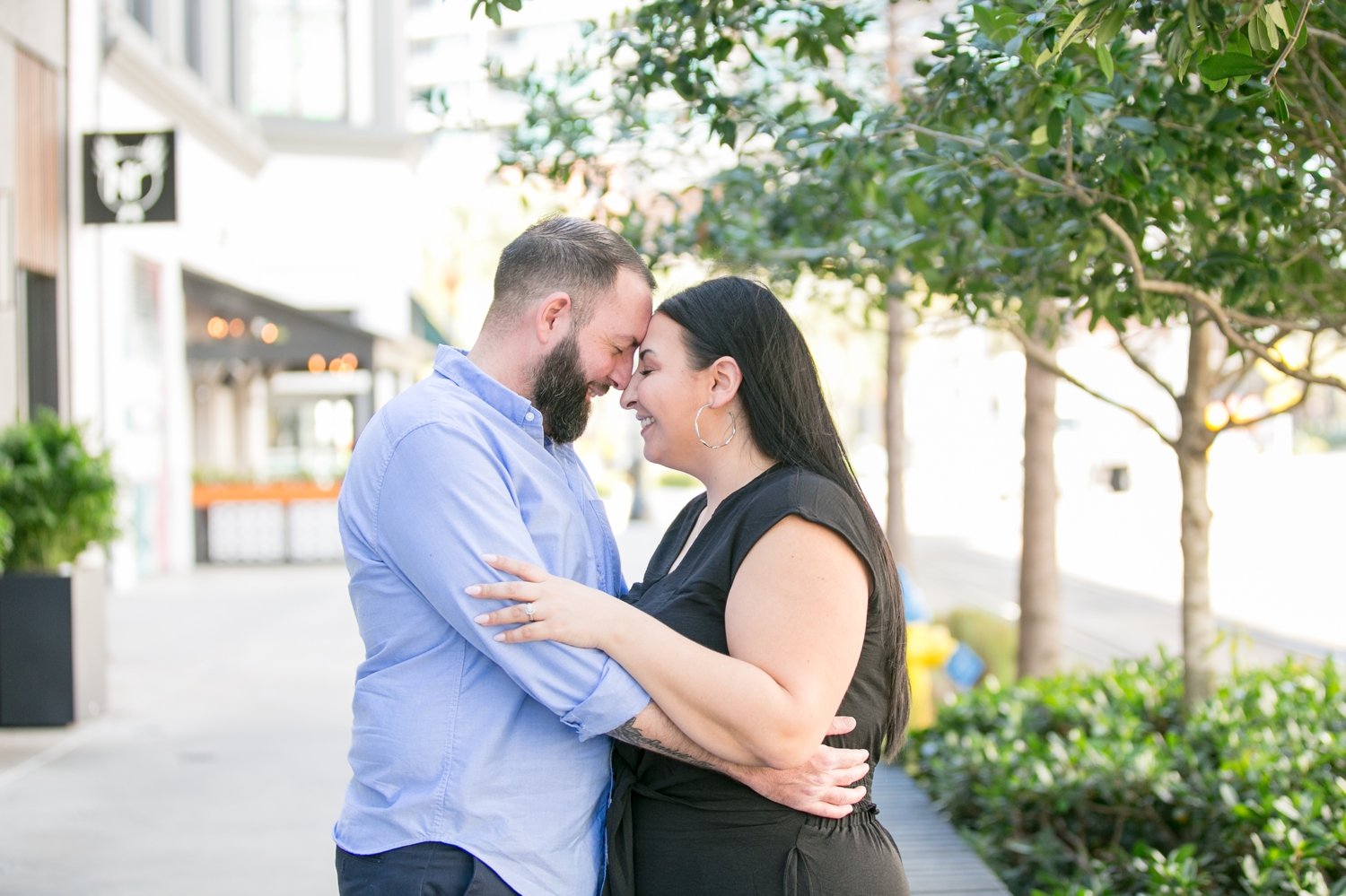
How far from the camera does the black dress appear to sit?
2191 millimetres

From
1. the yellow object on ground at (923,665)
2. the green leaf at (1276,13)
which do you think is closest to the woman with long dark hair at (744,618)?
the green leaf at (1276,13)

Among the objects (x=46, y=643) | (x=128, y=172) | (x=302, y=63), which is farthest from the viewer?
(x=302, y=63)

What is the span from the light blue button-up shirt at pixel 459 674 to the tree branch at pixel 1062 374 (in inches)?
120

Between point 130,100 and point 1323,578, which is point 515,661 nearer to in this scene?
point 130,100

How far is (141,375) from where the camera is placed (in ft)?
51.9

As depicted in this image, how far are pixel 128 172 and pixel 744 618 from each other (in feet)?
38.5

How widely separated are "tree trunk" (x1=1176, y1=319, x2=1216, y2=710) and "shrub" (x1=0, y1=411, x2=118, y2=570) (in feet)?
18.5

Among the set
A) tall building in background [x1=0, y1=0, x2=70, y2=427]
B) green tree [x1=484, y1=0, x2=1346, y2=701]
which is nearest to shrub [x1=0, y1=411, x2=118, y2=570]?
tall building in background [x1=0, y1=0, x2=70, y2=427]

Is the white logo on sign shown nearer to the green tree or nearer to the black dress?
the green tree

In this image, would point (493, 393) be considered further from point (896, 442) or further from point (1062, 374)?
point (896, 442)

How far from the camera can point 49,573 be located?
7.48m

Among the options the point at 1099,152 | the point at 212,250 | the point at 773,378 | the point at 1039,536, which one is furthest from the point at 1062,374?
the point at 212,250

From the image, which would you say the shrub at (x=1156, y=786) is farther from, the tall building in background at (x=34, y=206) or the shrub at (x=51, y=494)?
the tall building in background at (x=34, y=206)

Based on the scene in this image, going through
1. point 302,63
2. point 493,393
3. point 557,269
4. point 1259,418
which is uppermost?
point 302,63
